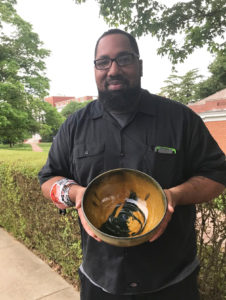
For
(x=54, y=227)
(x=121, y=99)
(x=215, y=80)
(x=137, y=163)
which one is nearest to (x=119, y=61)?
(x=121, y=99)

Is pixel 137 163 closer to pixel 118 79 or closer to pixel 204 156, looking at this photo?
pixel 204 156

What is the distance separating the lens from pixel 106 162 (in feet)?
4.34

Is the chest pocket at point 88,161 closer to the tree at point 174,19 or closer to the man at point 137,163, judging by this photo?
the man at point 137,163

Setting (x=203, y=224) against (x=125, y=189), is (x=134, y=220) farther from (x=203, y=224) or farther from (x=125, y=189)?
(x=203, y=224)

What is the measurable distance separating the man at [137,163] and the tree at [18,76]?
1625 cm

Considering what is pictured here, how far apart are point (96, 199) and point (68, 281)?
2.46 metres

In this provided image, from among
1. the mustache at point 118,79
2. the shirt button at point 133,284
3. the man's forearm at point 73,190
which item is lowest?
the shirt button at point 133,284

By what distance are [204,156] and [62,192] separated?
0.73 meters

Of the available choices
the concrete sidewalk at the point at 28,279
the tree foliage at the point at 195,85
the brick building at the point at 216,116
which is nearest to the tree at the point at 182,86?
the tree foliage at the point at 195,85

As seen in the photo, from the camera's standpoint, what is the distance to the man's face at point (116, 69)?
133 cm

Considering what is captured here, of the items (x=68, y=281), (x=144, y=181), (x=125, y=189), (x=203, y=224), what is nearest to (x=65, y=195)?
(x=125, y=189)

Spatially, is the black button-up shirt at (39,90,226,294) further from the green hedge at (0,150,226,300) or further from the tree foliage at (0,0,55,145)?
the tree foliage at (0,0,55,145)

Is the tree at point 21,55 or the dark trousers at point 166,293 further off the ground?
the tree at point 21,55

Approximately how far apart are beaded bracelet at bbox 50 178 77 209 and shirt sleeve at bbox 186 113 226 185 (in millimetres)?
622
